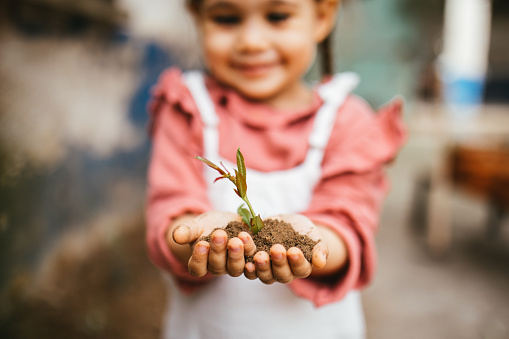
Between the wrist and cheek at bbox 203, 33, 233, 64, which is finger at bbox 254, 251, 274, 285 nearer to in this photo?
the wrist

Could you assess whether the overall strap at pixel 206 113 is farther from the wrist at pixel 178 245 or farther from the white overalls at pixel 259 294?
the wrist at pixel 178 245

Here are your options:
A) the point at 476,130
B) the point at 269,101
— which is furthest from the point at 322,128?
the point at 476,130

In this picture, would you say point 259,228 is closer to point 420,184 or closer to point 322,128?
point 322,128

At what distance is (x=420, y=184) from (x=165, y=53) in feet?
6.50

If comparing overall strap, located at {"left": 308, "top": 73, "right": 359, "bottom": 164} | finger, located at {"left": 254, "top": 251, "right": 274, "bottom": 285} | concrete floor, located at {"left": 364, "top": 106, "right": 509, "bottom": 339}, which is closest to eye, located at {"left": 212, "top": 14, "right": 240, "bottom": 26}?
overall strap, located at {"left": 308, "top": 73, "right": 359, "bottom": 164}

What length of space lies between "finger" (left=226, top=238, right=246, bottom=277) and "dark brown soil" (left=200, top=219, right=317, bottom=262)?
0.06 feet

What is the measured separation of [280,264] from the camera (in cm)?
43

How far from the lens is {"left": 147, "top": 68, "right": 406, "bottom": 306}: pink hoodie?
673mm

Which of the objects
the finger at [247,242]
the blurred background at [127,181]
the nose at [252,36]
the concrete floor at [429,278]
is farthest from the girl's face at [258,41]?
the concrete floor at [429,278]

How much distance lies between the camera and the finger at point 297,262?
428 millimetres

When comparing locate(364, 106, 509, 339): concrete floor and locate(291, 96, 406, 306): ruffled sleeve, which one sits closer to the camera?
locate(291, 96, 406, 306): ruffled sleeve

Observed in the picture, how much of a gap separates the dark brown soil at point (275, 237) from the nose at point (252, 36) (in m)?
0.36

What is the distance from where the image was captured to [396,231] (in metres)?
2.74

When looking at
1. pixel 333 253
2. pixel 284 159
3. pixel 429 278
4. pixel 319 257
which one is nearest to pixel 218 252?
pixel 319 257
